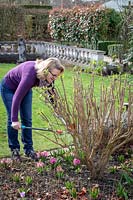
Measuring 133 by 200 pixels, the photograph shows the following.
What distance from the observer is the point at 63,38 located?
1830 cm

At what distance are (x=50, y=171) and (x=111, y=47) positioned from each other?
13.1 metres

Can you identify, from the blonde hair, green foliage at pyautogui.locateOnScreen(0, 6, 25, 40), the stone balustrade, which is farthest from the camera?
green foliage at pyautogui.locateOnScreen(0, 6, 25, 40)

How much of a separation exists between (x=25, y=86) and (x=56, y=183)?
1.09 meters

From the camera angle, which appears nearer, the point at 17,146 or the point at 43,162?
the point at 43,162

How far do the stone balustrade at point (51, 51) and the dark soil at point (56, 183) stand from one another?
10563 millimetres

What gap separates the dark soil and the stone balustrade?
10563 mm

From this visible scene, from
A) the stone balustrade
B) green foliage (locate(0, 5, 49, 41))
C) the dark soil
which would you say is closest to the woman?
the dark soil

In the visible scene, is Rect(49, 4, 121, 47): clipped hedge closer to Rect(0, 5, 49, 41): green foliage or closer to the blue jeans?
Rect(0, 5, 49, 41): green foliage

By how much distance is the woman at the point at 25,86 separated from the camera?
14.0ft

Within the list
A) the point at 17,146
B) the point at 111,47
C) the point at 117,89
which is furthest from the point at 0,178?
the point at 111,47

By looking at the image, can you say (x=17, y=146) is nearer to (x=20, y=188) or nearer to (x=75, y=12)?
(x=20, y=188)

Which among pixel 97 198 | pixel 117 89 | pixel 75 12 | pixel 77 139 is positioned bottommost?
pixel 97 198

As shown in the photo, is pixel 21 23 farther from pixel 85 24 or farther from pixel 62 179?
pixel 62 179

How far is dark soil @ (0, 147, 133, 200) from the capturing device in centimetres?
382
